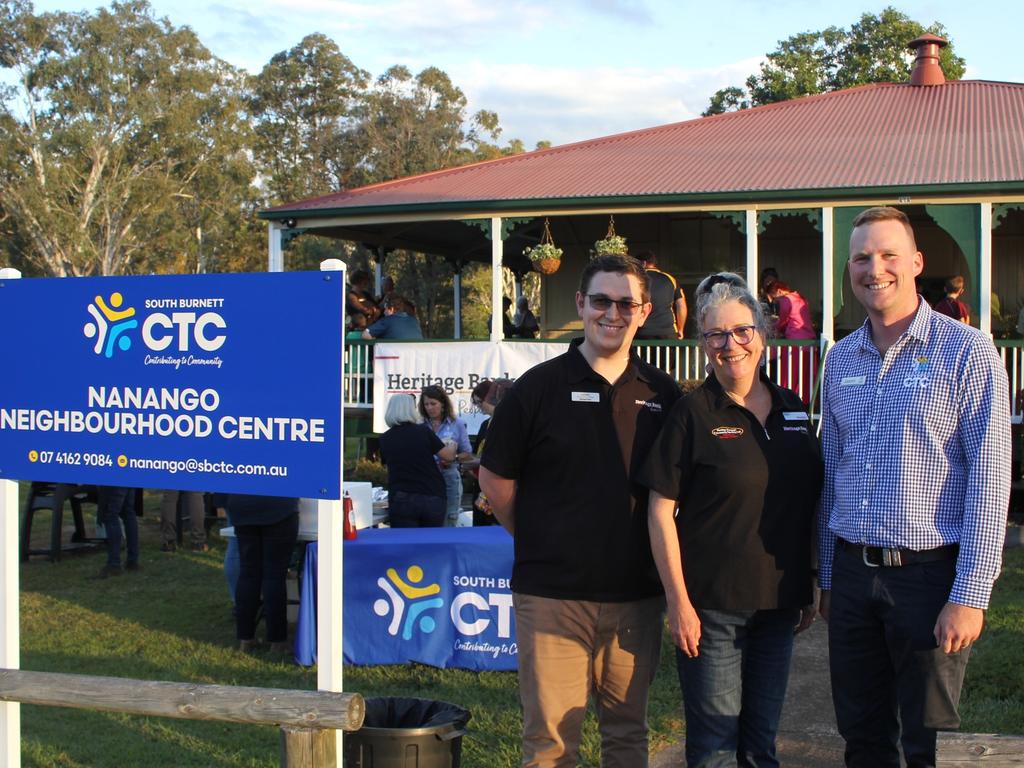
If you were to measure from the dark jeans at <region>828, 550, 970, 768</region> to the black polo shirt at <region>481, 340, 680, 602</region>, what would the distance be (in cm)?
62

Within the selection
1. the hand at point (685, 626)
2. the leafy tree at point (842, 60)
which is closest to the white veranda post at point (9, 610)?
the hand at point (685, 626)

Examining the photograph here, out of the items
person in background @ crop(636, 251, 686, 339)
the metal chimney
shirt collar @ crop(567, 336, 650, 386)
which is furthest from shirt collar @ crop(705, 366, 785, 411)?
the metal chimney

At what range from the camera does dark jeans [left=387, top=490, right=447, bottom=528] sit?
813 centimetres

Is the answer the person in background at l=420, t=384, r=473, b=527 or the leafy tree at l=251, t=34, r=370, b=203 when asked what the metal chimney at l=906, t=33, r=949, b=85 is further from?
the leafy tree at l=251, t=34, r=370, b=203

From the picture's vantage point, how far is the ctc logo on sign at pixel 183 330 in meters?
4.05

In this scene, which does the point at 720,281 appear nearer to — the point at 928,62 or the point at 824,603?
the point at 824,603

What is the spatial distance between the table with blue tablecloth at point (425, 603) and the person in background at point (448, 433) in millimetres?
2309

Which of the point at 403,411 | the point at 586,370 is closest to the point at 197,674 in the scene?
the point at 403,411

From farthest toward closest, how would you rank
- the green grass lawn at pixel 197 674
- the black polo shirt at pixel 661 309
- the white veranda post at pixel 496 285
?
the white veranda post at pixel 496 285, the black polo shirt at pixel 661 309, the green grass lawn at pixel 197 674

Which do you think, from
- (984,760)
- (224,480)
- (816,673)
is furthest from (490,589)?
(984,760)

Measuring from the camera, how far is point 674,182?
14.6 metres

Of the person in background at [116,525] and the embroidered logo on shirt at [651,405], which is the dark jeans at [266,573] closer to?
the person in background at [116,525]

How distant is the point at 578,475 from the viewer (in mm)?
3553

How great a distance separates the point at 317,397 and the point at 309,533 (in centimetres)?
382
